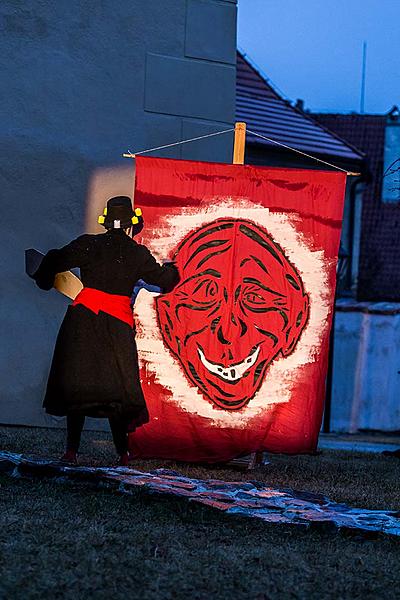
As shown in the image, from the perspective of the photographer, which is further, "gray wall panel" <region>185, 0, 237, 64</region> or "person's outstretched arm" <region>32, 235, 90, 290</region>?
"gray wall panel" <region>185, 0, 237, 64</region>

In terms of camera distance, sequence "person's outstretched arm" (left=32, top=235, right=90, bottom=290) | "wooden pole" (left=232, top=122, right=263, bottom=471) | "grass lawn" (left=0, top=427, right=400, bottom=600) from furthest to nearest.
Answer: "wooden pole" (left=232, top=122, right=263, bottom=471) < "person's outstretched arm" (left=32, top=235, right=90, bottom=290) < "grass lawn" (left=0, top=427, right=400, bottom=600)

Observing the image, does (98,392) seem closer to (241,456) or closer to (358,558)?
(241,456)

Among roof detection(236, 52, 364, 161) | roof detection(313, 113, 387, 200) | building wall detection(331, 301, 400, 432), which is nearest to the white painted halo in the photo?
building wall detection(331, 301, 400, 432)

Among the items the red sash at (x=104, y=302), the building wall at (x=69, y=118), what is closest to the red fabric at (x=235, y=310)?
the red sash at (x=104, y=302)

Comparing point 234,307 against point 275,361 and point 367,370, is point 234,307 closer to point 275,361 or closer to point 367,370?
point 275,361

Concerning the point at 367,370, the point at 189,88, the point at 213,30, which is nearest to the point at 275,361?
the point at 189,88

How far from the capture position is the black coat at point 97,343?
880cm

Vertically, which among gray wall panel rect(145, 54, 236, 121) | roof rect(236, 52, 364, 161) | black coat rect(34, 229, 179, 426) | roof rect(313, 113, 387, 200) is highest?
roof rect(313, 113, 387, 200)

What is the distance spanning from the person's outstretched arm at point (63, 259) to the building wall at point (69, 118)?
3.46 meters

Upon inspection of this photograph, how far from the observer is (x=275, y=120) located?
2253cm

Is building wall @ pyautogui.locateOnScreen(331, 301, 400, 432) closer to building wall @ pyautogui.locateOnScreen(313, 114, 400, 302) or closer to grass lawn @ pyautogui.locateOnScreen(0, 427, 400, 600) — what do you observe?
grass lawn @ pyautogui.locateOnScreen(0, 427, 400, 600)

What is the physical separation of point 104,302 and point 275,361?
57.4 inches

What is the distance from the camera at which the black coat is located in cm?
880

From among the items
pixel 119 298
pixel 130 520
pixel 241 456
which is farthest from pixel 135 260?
pixel 130 520
